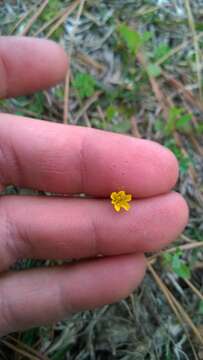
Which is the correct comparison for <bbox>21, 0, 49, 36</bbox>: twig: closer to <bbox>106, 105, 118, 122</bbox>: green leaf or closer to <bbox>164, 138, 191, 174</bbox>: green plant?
<bbox>106, 105, 118, 122</bbox>: green leaf

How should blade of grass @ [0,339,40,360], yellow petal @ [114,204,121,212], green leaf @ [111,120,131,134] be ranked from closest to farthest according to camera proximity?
yellow petal @ [114,204,121,212], blade of grass @ [0,339,40,360], green leaf @ [111,120,131,134]

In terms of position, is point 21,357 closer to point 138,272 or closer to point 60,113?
point 138,272

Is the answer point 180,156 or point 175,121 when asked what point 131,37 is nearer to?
point 175,121

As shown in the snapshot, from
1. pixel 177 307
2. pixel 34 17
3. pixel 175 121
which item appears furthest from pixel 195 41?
pixel 177 307

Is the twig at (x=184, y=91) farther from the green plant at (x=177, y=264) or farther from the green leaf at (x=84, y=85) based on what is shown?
the green plant at (x=177, y=264)

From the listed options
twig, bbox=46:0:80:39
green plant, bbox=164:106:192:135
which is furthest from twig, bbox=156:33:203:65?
twig, bbox=46:0:80:39

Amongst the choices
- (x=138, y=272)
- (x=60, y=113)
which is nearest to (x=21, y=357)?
(x=138, y=272)
